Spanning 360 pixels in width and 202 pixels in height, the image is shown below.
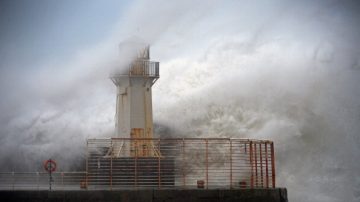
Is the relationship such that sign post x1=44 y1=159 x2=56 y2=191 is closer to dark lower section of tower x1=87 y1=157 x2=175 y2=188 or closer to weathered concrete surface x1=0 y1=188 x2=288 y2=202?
weathered concrete surface x1=0 y1=188 x2=288 y2=202

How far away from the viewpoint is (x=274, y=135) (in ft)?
106

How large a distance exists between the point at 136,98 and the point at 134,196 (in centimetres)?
724

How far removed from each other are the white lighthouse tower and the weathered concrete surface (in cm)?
624

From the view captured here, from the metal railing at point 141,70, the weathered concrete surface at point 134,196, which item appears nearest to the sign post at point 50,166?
the weathered concrete surface at point 134,196

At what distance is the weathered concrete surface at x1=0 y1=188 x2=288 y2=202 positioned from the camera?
1995cm

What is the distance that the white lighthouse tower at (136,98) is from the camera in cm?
2630

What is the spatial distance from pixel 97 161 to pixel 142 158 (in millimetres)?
1790

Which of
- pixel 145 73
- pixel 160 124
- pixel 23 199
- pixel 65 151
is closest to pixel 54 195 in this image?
pixel 23 199

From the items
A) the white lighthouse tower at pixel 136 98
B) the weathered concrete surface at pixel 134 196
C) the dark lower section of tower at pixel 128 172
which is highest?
the white lighthouse tower at pixel 136 98

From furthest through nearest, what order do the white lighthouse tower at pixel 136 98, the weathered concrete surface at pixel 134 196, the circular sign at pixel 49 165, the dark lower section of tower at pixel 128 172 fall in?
1. the white lighthouse tower at pixel 136 98
2. the dark lower section of tower at pixel 128 172
3. the circular sign at pixel 49 165
4. the weathered concrete surface at pixel 134 196

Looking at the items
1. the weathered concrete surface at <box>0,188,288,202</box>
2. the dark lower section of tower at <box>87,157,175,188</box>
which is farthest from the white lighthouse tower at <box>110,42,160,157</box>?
the weathered concrete surface at <box>0,188,288,202</box>

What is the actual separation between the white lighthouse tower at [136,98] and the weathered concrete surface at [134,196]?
20.5 feet

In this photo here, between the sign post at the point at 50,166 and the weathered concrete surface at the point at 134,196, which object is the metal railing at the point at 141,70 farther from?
the weathered concrete surface at the point at 134,196

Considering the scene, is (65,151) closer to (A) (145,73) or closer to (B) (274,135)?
(A) (145,73)
